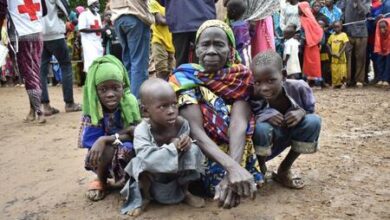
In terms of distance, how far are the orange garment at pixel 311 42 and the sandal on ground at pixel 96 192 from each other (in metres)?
6.38

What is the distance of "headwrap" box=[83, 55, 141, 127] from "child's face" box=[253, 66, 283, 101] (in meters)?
0.78

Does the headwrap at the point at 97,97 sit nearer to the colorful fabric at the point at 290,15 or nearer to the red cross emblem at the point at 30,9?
the red cross emblem at the point at 30,9

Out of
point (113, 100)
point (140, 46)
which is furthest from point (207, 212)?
point (140, 46)

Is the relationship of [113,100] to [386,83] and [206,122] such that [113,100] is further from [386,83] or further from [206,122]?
[386,83]

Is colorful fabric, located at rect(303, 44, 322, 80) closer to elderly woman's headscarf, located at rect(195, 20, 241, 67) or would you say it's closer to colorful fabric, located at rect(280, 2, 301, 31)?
colorful fabric, located at rect(280, 2, 301, 31)

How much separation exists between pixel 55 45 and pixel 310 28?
4.88m

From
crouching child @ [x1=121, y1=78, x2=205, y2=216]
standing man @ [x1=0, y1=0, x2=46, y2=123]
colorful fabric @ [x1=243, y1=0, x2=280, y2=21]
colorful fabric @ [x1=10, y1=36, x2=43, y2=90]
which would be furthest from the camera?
colorful fabric @ [x1=10, y1=36, x2=43, y2=90]

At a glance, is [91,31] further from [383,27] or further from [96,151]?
[96,151]

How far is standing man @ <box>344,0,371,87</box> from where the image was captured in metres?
8.28

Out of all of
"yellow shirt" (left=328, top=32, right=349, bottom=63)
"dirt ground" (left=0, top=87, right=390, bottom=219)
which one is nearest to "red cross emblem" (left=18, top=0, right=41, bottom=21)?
"dirt ground" (left=0, top=87, right=390, bottom=219)

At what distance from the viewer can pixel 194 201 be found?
8.41 ft

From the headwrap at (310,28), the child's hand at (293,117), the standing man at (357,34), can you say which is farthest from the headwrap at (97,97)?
the standing man at (357,34)

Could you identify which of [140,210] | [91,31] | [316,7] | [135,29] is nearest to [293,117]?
[140,210]

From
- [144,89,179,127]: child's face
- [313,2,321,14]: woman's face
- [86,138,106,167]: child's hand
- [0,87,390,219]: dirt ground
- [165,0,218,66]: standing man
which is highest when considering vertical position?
[313,2,321,14]: woman's face
